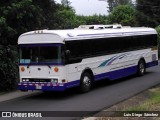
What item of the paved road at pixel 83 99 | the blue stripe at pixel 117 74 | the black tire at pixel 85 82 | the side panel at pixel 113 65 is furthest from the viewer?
the blue stripe at pixel 117 74

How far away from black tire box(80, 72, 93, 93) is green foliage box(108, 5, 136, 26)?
123 feet

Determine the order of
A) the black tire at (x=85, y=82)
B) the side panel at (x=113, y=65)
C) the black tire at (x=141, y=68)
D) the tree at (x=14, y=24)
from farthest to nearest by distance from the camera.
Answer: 1. the black tire at (x=141, y=68)
2. the tree at (x=14, y=24)
3. the black tire at (x=85, y=82)
4. the side panel at (x=113, y=65)

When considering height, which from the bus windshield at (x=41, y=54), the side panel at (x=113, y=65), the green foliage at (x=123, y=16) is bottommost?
the side panel at (x=113, y=65)

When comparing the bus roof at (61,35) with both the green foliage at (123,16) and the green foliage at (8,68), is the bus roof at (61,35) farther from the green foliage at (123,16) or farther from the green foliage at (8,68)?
the green foliage at (123,16)

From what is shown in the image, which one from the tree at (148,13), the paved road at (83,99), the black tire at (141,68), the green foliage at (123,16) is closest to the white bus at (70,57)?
the paved road at (83,99)

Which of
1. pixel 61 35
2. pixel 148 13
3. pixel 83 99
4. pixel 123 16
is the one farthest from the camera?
pixel 123 16

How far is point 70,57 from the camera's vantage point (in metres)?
16.5

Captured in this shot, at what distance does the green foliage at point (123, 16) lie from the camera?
55438 millimetres

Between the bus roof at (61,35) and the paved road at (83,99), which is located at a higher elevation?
the bus roof at (61,35)

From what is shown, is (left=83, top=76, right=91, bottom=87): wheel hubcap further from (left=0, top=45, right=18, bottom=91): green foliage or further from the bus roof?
(left=0, top=45, right=18, bottom=91): green foliage

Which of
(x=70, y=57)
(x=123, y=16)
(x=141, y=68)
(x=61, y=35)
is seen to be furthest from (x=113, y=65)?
(x=123, y=16)

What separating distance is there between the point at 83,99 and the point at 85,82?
5.63ft

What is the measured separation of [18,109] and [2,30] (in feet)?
22.2

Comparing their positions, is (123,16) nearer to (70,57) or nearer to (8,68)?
(8,68)
